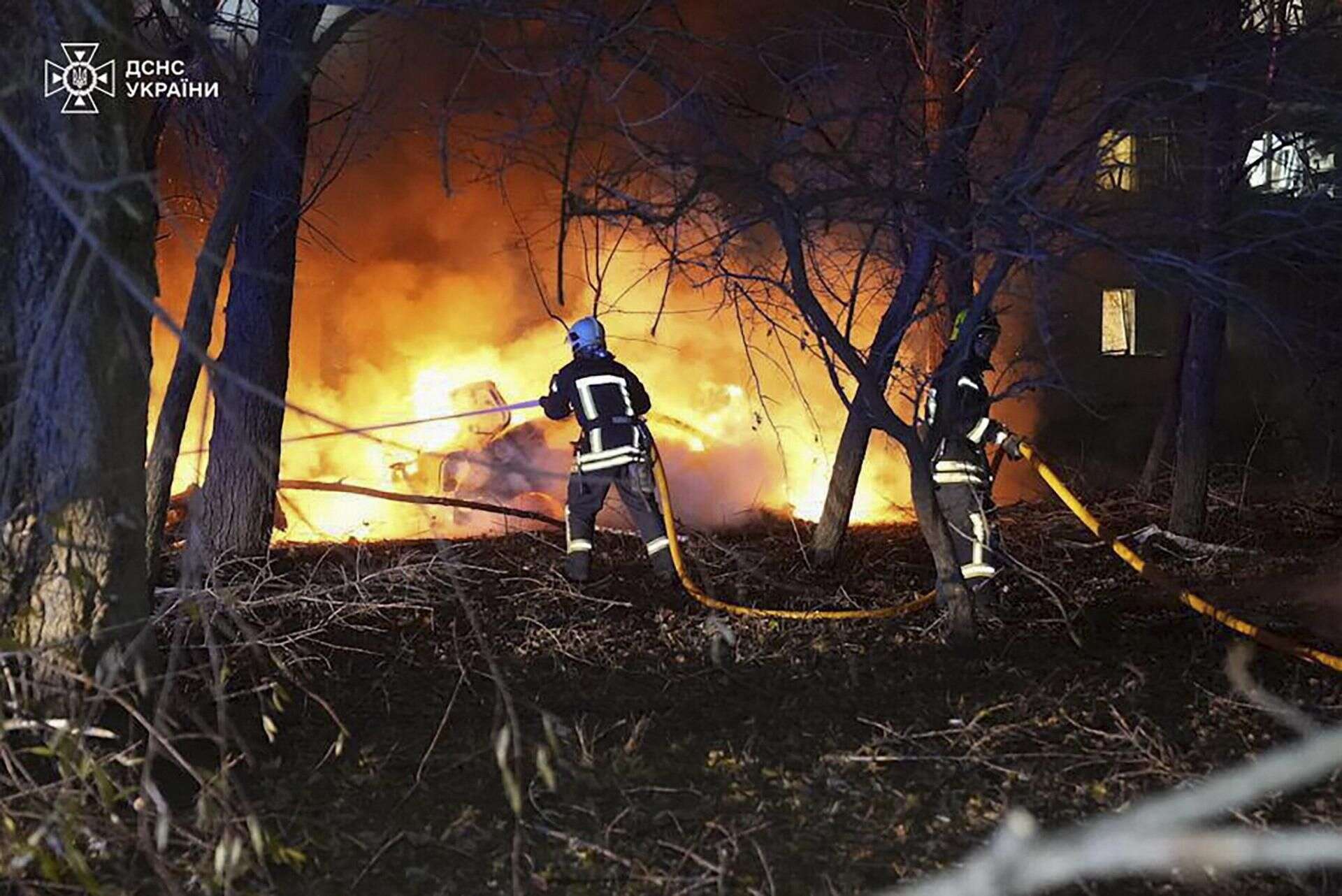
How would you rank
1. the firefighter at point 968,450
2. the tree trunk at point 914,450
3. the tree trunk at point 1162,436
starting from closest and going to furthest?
the tree trunk at point 914,450 < the firefighter at point 968,450 < the tree trunk at point 1162,436

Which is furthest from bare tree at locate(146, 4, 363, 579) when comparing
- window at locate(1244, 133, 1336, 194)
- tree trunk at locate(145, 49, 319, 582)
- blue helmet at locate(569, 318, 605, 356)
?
window at locate(1244, 133, 1336, 194)

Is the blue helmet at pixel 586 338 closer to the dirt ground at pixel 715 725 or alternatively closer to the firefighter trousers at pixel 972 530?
the dirt ground at pixel 715 725

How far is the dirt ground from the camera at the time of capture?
4.21 metres

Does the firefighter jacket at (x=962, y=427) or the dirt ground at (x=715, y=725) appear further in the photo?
the firefighter jacket at (x=962, y=427)

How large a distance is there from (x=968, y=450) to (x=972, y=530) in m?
0.44

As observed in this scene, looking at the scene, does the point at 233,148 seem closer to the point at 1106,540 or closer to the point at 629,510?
the point at 629,510

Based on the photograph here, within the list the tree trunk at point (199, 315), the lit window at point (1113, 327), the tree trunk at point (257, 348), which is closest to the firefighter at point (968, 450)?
the tree trunk at point (199, 315)

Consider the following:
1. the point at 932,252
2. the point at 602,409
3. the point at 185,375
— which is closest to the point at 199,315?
the point at 185,375

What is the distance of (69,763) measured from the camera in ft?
12.4

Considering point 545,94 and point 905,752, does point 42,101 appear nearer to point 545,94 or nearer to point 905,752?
point 545,94

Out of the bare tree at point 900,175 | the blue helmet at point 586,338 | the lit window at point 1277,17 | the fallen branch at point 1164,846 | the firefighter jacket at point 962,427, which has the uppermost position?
the lit window at point 1277,17

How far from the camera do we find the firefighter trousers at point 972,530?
7520 millimetres

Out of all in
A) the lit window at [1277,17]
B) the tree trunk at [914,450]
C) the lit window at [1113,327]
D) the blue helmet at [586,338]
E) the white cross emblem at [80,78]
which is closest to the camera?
the white cross emblem at [80,78]

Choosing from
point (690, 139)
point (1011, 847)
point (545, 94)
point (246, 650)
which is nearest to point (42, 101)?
point (545, 94)
